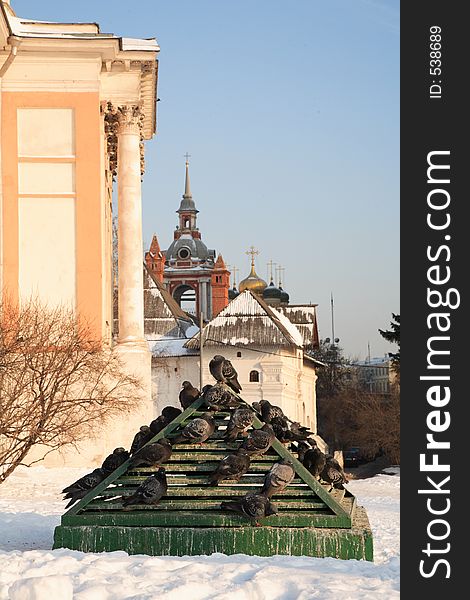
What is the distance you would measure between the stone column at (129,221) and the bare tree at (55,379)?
2.06 meters

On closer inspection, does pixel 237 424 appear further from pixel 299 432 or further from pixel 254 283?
pixel 254 283

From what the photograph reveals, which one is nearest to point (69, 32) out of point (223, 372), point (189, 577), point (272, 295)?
point (223, 372)

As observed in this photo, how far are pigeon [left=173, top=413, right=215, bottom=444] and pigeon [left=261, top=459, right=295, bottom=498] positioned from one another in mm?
916

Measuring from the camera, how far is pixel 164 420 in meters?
13.7

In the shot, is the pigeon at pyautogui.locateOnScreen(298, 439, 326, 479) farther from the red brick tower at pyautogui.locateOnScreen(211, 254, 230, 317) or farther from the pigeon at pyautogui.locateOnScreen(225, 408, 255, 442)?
the red brick tower at pyautogui.locateOnScreen(211, 254, 230, 317)

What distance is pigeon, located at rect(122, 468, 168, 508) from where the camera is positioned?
40.2 feet

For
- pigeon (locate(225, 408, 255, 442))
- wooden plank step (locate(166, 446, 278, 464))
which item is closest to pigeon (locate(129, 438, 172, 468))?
wooden plank step (locate(166, 446, 278, 464))

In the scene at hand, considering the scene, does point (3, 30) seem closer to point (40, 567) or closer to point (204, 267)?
point (40, 567)

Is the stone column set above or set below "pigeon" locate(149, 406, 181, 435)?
above

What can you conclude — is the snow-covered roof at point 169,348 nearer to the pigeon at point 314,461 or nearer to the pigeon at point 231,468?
the pigeon at point 314,461

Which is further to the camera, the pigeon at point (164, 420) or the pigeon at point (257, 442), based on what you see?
the pigeon at point (164, 420)

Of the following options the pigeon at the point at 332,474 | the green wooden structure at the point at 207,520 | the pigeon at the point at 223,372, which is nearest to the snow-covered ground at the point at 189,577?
the green wooden structure at the point at 207,520

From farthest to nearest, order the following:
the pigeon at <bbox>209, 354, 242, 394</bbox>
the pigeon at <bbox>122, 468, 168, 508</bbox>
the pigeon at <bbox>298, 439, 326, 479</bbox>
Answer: the pigeon at <bbox>209, 354, 242, 394</bbox>
the pigeon at <bbox>298, 439, 326, 479</bbox>
the pigeon at <bbox>122, 468, 168, 508</bbox>

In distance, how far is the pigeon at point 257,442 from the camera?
12.5 m
